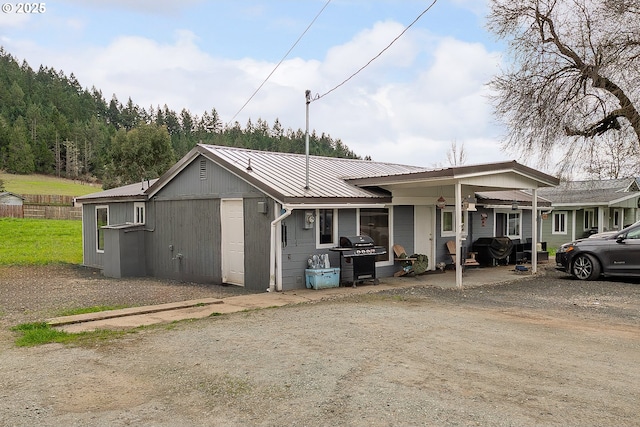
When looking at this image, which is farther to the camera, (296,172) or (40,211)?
(40,211)

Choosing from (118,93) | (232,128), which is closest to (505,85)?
(232,128)

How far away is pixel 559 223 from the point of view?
26.0 metres

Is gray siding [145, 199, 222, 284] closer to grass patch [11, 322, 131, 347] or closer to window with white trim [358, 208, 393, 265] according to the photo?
window with white trim [358, 208, 393, 265]

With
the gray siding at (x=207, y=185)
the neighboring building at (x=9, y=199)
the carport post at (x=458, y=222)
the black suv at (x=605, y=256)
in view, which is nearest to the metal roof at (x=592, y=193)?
the black suv at (x=605, y=256)

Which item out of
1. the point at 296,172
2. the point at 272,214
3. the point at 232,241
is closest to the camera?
the point at 272,214

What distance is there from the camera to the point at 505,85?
1694 centimetres

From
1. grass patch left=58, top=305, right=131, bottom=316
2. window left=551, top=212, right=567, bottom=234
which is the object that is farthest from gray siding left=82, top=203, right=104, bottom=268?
window left=551, top=212, right=567, bottom=234

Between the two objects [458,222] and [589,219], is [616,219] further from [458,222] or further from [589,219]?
[458,222]

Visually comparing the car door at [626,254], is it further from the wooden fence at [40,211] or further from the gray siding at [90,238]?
the wooden fence at [40,211]

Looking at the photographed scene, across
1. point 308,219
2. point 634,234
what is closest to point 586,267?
point 634,234

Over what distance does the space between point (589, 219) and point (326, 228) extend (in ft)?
68.0

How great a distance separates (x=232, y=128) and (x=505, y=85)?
6807cm

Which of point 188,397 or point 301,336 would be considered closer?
point 188,397

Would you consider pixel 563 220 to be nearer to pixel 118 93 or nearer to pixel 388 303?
pixel 388 303
